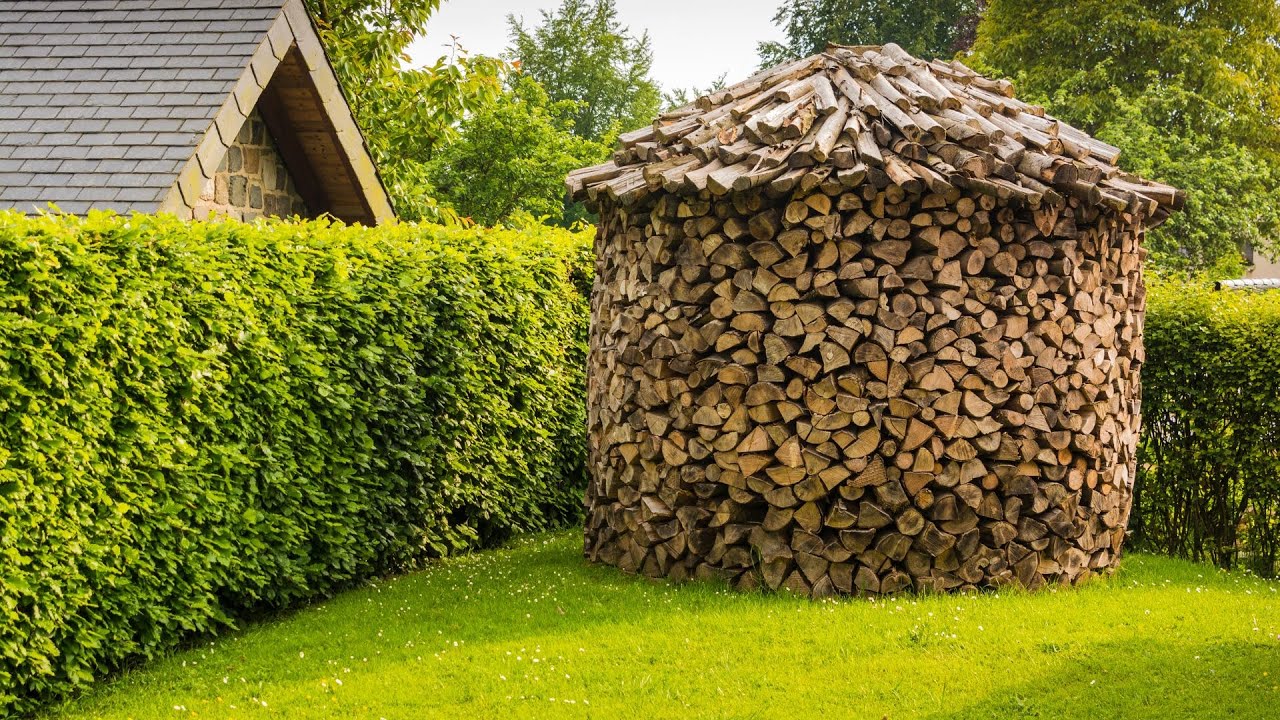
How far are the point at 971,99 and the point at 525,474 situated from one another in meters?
4.71

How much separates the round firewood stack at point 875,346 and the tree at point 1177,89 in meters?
15.4

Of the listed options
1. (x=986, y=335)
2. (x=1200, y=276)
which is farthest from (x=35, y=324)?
(x=1200, y=276)

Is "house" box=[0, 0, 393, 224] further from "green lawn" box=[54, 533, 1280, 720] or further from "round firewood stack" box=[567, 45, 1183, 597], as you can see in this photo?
"green lawn" box=[54, 533, 1280, 720]

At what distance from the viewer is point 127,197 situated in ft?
27.4

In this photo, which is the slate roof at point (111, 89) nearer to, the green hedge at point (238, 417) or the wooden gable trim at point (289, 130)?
the wooden gable trim at point (289, 130)

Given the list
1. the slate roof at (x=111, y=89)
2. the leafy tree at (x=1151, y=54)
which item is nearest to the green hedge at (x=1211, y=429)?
the slate roof at (x=111, y=89)

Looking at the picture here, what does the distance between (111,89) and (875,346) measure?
21.4 feet

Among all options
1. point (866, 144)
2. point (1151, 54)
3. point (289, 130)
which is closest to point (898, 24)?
point (1151, 54)

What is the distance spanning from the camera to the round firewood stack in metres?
7.13

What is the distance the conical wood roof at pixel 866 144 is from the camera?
23.2 ft

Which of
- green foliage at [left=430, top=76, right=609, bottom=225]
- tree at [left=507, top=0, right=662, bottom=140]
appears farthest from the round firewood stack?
tree at [left=507, top=0, right=662, bottom=140]

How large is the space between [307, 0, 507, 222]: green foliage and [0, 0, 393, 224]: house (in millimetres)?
4512

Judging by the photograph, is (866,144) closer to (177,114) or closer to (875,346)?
(875,346)

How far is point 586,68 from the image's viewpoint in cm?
4691
